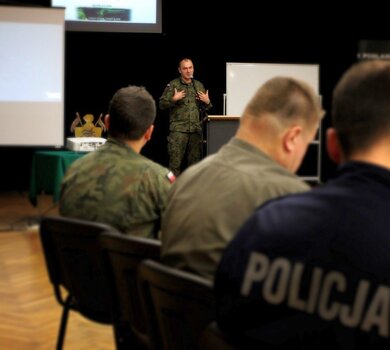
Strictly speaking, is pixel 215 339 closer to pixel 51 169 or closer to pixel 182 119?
pixel 51 169

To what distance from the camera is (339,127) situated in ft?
3.75

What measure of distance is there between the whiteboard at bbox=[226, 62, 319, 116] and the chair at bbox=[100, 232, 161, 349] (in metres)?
7.22

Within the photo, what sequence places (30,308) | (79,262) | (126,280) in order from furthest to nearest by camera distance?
1. (30,308)
2. (79,262)
3. (126,280)

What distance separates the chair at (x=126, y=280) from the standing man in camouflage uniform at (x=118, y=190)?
1.58 ft

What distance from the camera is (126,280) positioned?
1725mm

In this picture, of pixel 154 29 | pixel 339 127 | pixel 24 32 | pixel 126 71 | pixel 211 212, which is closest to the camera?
pixel 339 127

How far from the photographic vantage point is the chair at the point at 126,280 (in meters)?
1.63

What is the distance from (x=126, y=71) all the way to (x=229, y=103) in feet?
5.78

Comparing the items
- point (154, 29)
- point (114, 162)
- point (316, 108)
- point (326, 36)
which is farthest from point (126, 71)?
point (316, 108)

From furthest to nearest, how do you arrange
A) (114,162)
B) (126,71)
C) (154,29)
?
(126,71), (154,29), (114,162)

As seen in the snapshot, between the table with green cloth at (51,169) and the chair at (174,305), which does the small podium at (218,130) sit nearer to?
the table with green cloth at (51,169)

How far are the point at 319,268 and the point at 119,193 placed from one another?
140 cm

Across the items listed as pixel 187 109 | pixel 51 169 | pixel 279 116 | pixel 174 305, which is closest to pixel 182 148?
pixel 187 109

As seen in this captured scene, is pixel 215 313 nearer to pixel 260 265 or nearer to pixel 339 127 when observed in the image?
pixel 260 265
